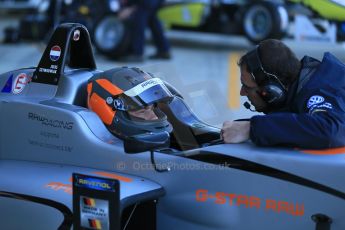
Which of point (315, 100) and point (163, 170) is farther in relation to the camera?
point (163, 170)

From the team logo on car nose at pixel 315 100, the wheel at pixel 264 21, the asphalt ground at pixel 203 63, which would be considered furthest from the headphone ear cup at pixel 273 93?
the wheel at pixel 264 21

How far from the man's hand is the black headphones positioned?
0.16m

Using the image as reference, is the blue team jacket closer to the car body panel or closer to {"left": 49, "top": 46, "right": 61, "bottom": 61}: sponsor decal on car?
the car body panel

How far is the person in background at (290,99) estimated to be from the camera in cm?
279

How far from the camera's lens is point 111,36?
10.4 m

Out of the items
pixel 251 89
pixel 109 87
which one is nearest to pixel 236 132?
pixel 251 89

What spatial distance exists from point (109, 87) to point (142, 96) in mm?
210

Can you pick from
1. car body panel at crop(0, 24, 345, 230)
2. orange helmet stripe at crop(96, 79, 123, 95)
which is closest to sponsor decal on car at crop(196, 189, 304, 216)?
car body panel at crop(0, 24, 345, 230)

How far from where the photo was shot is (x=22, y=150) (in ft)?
11.4

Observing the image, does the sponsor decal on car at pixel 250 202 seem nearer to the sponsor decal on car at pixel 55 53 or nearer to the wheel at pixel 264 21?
the sponsor decal on car at pixel 55 53

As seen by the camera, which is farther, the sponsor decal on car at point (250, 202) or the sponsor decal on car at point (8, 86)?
the sponsor decal on car at point (8, 86)

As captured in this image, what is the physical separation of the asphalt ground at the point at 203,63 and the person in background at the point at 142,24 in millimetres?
203

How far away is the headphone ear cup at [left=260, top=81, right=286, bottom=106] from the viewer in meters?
2.92

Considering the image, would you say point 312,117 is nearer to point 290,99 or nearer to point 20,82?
point 290,99
